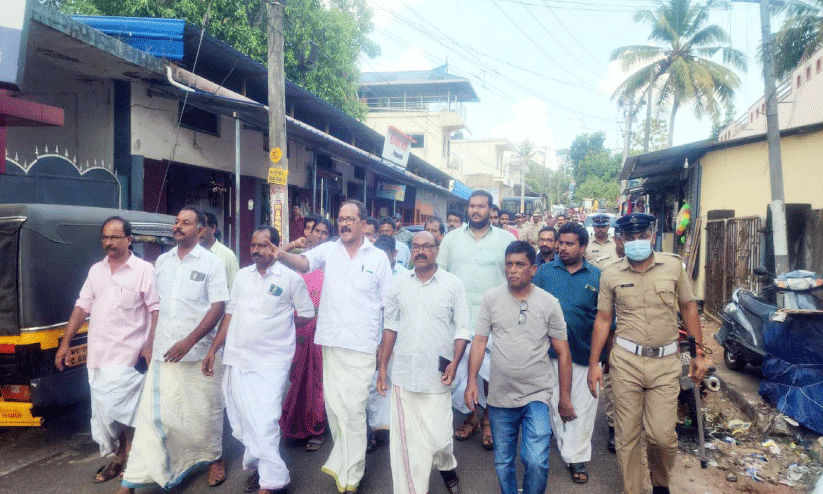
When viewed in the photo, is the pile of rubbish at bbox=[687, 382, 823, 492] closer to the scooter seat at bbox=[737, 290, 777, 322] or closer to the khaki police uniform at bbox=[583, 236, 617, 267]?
the scooter seat at bbox=[737, 290, 777, 322]

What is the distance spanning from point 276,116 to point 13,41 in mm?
3435

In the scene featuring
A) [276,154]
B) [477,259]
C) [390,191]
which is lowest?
[477,259]

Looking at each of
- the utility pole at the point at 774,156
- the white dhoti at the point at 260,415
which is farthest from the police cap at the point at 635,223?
the utility pole at the point at 774,156

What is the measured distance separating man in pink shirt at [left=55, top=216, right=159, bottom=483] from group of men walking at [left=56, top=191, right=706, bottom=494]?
11mm

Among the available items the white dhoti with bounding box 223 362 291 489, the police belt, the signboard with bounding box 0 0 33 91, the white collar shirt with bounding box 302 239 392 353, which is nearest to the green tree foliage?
the signboard with bounding box 0 0 33 91

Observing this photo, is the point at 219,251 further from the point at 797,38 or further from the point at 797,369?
the point at 797,38

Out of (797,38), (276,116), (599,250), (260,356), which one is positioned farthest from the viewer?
(797,38)

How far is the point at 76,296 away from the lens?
470 cm

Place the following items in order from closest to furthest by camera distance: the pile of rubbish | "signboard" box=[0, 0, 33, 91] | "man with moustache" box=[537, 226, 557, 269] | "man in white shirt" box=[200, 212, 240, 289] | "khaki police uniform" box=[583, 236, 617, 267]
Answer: the pile of rubbish < "man in white shirt" box=[200, 212, 240, 289] < "signboard" box=[0, 0, 33, 91] < "man with moustache" box=[537, 226, 557, 269] < "khaki police uniform" box=[583, 236, 617, 267]

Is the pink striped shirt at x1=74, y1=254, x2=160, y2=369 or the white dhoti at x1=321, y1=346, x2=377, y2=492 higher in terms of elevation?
Answer: the pink striped shirt at x1=74, y1=254, x2=160, y2=369

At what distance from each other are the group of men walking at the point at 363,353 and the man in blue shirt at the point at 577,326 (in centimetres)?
2

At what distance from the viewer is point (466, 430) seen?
519 cm

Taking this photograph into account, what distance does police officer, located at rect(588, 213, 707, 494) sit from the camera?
149 inches

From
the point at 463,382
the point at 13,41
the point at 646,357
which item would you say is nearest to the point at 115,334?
the point at 463,382
